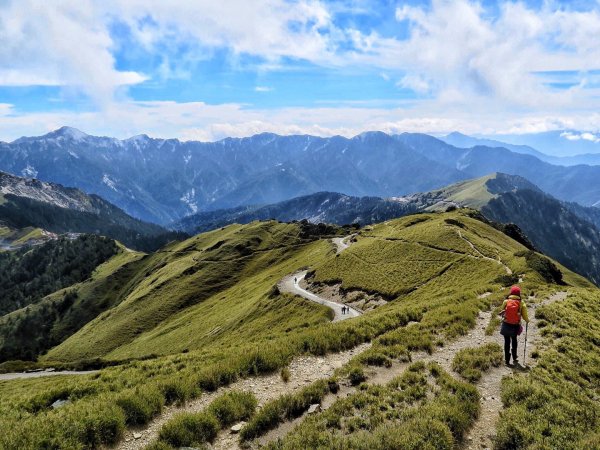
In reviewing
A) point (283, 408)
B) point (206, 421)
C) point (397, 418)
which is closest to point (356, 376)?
point (397, 418)

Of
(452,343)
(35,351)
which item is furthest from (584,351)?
(35,351)

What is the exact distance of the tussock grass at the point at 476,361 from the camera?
17888mm

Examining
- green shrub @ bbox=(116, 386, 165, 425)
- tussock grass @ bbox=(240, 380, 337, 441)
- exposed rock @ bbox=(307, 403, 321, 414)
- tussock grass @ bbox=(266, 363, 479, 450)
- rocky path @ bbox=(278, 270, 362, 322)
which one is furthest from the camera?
rocky path @ bbox=(278, 270, 362, 322)

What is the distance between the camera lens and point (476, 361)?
19094 mm

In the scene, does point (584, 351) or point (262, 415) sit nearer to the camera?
point (262, 415)

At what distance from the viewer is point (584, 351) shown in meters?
22.0

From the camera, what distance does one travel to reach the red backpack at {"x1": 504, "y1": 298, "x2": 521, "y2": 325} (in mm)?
20464

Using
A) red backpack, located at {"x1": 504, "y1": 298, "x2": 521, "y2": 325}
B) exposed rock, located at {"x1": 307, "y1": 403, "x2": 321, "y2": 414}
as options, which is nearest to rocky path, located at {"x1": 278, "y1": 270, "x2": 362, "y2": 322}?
red backpack, located at {"x1": 504, "y1": 298, "x2": 521, "y2": 325}

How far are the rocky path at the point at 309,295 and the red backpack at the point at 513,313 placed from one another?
121 feet

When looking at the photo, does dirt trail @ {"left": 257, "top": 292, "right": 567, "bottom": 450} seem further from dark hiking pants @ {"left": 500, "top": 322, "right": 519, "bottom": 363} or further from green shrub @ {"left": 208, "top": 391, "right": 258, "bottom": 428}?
green shrub @ {"left": 208, "top": 391, "right": 258, "bottom": 428}

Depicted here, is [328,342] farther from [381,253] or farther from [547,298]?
[381,253]

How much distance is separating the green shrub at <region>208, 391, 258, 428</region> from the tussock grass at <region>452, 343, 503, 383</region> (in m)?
9.65

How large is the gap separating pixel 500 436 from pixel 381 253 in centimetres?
8281

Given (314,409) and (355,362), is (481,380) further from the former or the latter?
(314,409)
